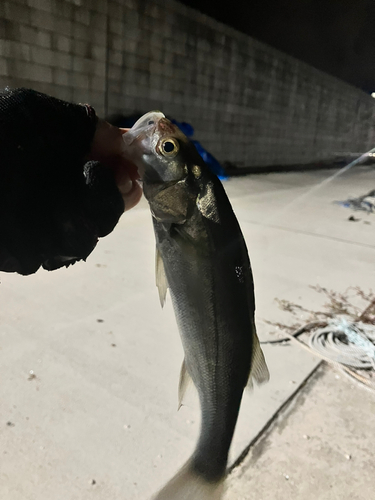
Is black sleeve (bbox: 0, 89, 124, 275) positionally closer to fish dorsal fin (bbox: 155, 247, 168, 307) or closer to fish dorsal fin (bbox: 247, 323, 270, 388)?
fish dorsal fin (bbox: 155, 247, 168, 307)

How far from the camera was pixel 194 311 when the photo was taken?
103cm

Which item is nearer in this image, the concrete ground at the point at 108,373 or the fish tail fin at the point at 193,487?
the fish tail fin at the point at 193,487

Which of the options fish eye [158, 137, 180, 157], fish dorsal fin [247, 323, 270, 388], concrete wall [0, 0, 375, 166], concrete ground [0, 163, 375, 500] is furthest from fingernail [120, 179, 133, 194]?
concrete wall [0, 0, 375, 166]

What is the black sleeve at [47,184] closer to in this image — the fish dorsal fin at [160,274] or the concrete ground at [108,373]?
the fish dorsal fin at [160,274]

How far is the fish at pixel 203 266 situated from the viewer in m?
0.99

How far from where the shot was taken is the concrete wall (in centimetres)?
620

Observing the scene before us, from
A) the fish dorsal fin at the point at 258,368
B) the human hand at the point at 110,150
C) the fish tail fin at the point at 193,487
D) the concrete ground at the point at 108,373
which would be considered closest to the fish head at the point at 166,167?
the human hand at the point at 110,150

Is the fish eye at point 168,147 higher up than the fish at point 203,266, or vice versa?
the fish eye at point 168,147

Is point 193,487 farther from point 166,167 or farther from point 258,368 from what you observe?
point 166,167

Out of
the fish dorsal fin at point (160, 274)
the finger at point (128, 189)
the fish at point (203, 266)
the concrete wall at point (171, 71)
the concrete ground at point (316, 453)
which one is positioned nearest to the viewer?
the fish at point (203, 266)

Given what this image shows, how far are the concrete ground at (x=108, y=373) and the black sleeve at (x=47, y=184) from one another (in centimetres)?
89

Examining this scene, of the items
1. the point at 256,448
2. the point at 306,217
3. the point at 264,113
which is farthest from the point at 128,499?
the point at 264,113

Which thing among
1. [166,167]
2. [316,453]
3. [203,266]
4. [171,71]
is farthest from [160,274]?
[171,71]

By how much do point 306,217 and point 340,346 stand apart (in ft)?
13.5
